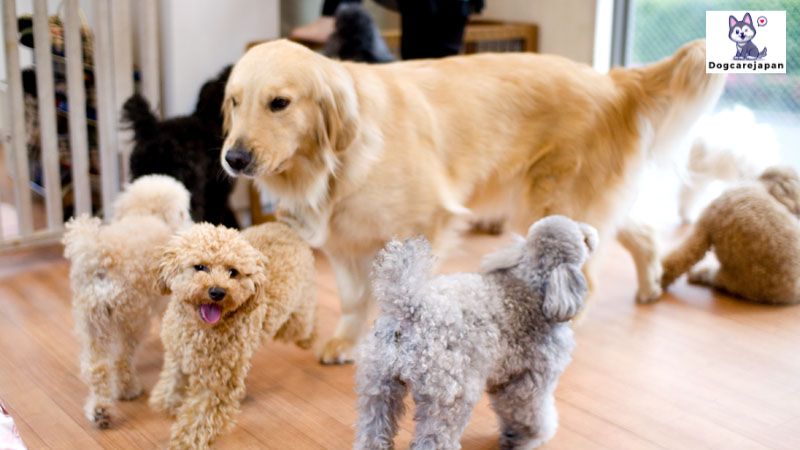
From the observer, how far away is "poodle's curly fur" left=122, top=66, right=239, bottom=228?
2.85m

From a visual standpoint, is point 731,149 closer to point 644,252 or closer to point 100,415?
point 644,252

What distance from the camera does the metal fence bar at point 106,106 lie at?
120 inches

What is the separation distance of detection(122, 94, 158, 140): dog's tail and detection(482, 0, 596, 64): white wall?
197cm

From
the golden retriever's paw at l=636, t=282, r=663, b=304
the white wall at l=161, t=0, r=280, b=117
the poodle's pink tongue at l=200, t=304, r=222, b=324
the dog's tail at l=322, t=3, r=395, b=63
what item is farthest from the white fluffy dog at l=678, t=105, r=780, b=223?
the poodle's pink tongue at l=200, t=304, r=222, b=324

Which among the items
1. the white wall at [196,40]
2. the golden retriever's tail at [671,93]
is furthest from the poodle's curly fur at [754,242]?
the white wall at [196,40]

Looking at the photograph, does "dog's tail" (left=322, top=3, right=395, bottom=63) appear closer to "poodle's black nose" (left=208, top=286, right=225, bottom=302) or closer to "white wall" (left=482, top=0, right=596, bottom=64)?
"white wall" (left=482, top=0, right=596, bottom=64)

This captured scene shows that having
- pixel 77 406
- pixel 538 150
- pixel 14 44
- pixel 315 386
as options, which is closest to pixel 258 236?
pixel 315 386

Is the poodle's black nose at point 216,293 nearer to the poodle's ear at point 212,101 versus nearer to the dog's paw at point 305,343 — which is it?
the dog's paw at point 305,343

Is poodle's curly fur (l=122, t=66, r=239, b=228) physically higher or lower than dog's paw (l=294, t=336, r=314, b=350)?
higher

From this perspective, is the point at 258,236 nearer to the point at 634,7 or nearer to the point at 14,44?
the point at 14,44

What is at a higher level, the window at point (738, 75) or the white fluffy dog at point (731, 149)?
the window at point (738, 75)

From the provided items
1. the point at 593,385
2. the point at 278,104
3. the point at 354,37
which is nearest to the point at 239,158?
the point at 278,104

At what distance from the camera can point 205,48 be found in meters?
3.40

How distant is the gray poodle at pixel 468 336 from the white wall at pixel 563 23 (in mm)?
2215
